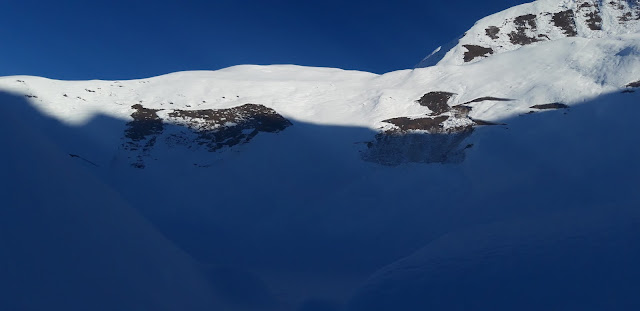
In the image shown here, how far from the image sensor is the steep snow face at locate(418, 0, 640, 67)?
118ft

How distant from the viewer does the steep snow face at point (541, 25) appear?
36.0m

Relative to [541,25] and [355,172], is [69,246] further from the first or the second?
[541,25]

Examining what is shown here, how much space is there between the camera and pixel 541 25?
3919 cm

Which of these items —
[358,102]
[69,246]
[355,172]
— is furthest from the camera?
[358,102]

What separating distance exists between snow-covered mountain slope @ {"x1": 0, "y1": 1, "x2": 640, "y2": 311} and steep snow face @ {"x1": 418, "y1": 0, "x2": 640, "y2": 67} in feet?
26.3

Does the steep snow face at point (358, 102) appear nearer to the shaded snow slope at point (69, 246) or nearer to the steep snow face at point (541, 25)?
the steep snow face at point (541, 25)

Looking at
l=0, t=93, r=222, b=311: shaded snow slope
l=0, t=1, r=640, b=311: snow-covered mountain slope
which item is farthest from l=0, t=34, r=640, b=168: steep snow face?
l=0, t=93, r=222, b=311: shaded snow slope

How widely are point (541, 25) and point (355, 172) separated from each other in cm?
3155

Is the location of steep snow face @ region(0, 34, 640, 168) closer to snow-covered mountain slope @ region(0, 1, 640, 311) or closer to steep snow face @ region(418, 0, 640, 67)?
snow-covered mountain slope @ region(0, 1, 640, 311)

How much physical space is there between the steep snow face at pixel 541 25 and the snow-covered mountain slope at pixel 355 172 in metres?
8.03

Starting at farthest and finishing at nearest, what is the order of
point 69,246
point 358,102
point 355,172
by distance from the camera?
point 358,102 → point 355,172 → point 69,246

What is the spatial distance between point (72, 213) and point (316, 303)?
20.6 ft

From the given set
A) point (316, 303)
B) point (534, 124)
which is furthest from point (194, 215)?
point (534, 124)

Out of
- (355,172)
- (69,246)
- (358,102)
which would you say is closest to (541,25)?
(358,102)
